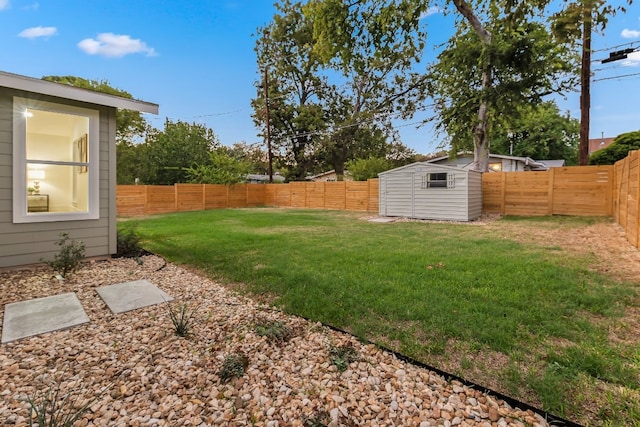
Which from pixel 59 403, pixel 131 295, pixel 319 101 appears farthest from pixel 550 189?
pixel 319 101

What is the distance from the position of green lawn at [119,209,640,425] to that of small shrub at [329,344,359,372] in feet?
0.71

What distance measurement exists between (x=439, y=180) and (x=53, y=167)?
9832 mm

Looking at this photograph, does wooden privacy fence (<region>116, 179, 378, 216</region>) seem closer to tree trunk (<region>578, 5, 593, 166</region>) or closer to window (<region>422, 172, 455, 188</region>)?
window (<region>422, 172, 455, 188</region>)

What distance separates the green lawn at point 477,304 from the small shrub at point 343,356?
8.5 inches

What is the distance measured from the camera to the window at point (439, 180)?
9.83 m

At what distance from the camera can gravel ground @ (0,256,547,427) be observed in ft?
4.97

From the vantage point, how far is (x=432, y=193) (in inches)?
405

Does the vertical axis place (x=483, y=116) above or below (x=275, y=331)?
above

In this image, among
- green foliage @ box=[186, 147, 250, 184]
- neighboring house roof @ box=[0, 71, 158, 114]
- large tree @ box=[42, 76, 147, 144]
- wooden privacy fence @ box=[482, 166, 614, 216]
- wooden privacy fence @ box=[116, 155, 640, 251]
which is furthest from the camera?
large tree @ box=[42, 76, 147, 144]

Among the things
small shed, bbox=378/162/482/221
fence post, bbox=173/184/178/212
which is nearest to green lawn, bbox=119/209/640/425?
small shed, bbox=378/162/482/221

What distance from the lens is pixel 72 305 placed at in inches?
114

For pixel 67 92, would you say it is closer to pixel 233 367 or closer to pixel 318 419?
pixel 233 367

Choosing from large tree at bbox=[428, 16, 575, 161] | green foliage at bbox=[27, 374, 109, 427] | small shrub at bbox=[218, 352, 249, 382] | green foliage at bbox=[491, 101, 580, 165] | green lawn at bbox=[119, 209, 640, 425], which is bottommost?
green foliage at bbox=[27, 374, 109, 427]

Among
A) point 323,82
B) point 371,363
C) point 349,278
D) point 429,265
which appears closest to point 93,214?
point 349,278
